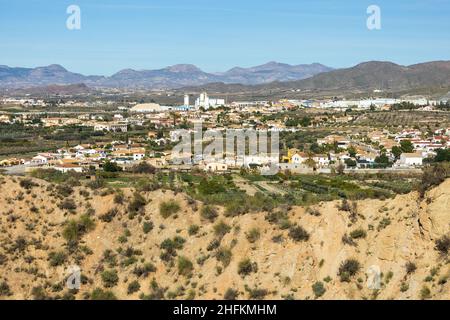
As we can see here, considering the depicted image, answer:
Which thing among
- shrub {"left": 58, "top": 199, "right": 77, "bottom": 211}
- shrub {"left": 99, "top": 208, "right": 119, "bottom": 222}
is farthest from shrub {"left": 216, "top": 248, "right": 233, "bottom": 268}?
shrub {"left": 58, "top": 199, "right": 77, "bottom": 211}

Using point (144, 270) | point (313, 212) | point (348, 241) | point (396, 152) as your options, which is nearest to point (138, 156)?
point (396, 152)

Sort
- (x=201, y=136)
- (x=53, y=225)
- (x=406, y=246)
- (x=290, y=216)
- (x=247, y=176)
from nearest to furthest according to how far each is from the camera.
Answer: (x=406, y=246) < (x=290, y=216) < (x=53, y=225) < (x=247, y=176) < (x=201, y=136)

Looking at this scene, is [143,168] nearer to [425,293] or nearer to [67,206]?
[67,206]

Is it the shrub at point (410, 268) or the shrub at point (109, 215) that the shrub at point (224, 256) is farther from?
the shrub at point (410, 268)

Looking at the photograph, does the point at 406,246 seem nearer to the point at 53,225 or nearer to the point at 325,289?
the point at 325,289

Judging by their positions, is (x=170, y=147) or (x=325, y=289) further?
(x=170, y=147)

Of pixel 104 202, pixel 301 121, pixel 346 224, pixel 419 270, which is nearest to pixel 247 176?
pixel 104 202

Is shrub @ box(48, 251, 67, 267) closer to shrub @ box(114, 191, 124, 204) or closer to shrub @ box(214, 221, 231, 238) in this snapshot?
shrub @ box(114, 191, 124, 204)
